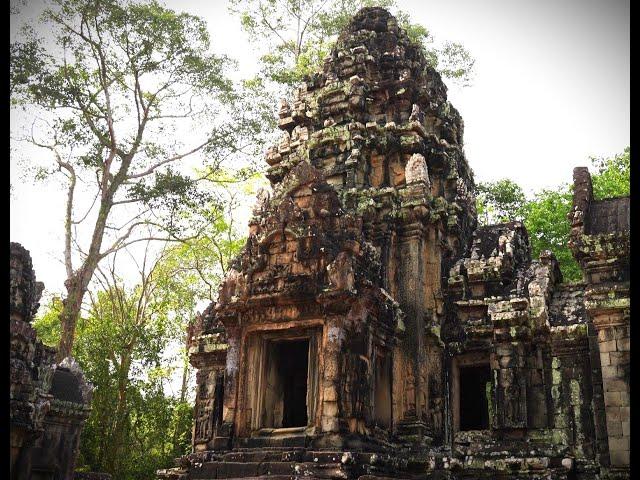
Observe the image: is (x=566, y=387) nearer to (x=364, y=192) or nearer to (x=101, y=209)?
(x=364, y=192)

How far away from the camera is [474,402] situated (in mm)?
13734

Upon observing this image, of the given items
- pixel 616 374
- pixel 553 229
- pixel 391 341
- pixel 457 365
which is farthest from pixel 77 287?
pixel 553 229

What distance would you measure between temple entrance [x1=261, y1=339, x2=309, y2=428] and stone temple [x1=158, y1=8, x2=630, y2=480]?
0.03m

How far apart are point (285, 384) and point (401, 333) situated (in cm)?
218

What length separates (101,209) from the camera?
17.4 metres

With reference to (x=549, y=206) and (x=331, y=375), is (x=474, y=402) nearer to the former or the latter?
(x=331, y=375)

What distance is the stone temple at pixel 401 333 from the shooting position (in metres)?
9.41

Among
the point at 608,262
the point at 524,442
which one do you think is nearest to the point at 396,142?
the point at 608,262

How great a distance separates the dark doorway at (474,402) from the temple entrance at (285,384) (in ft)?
12.2

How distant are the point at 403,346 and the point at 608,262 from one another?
3.55 metres

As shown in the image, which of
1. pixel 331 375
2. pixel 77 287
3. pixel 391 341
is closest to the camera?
pixel 331 375

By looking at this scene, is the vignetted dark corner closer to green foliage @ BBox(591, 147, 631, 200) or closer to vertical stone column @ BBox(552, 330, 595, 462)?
vertical stone column @ BBox(552, 330, 595, 462)

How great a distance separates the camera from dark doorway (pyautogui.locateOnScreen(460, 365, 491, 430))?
13.6 meters

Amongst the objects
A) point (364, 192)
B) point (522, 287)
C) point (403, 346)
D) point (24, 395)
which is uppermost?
point (364, 192)
